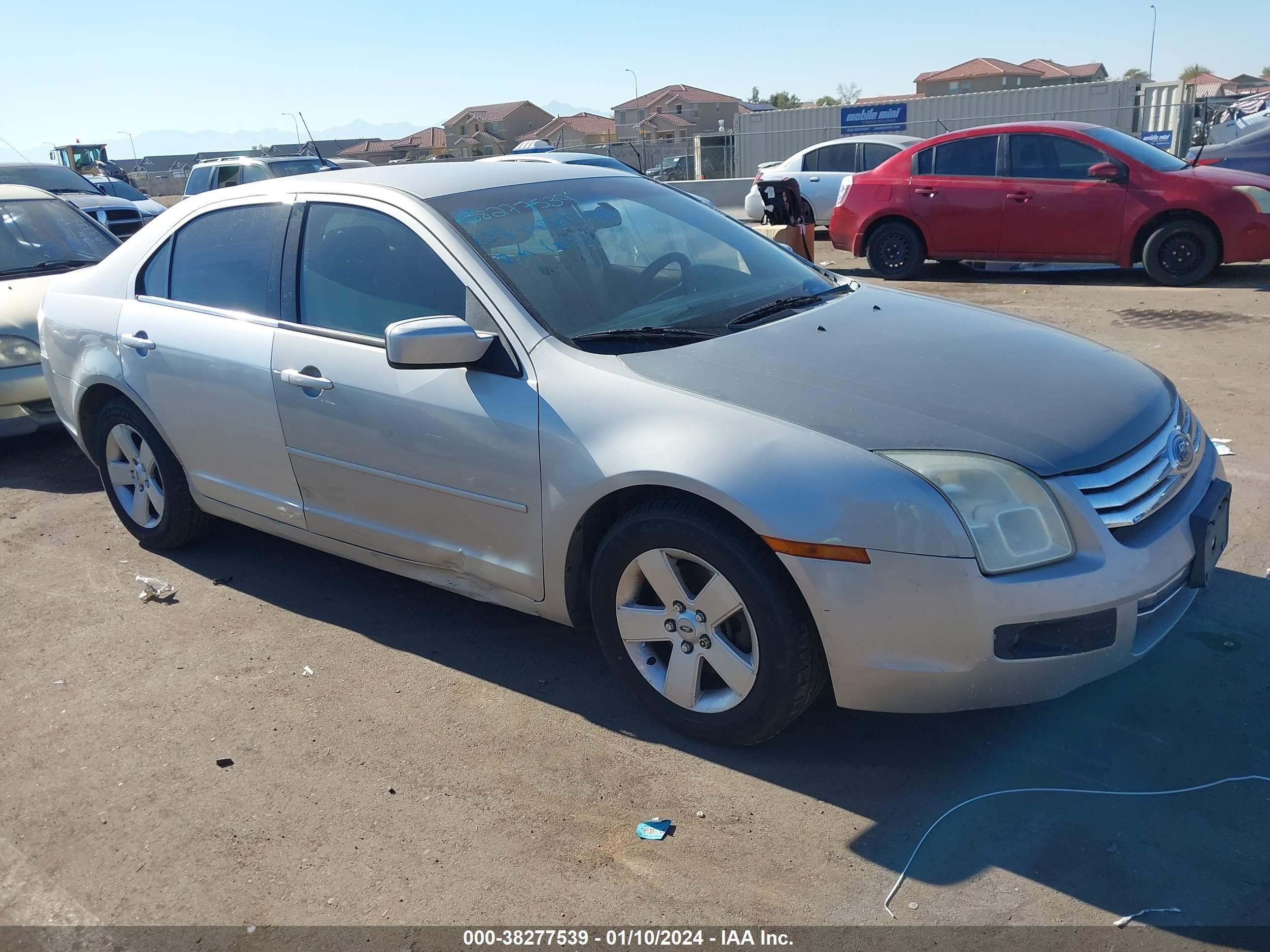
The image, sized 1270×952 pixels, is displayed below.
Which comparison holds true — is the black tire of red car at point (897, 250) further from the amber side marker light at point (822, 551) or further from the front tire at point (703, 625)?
the amber side marker light at point (822, 551)

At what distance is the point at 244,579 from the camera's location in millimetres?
4906

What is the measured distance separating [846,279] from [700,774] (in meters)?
2.29

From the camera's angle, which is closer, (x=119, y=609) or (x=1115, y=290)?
(x=119, y=609)

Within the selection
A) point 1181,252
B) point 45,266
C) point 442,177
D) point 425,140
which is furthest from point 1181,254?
point 425,140

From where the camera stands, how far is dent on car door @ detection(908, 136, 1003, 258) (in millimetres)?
10805

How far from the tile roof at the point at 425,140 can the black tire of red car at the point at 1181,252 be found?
4151 cm

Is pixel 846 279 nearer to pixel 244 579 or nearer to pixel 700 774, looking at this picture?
pixel 700 774

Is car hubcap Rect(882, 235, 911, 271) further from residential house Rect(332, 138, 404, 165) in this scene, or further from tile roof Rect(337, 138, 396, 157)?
tile roof Rect(337, 138, 396, 157)

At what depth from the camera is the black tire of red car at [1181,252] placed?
9.89 meters

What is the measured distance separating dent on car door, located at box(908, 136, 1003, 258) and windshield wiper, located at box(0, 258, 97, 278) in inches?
313

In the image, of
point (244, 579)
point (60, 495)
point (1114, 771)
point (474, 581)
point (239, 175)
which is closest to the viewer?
point (1114, 771)

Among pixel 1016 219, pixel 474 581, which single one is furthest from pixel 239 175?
pixel 474 581

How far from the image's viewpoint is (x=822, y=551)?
111 inches

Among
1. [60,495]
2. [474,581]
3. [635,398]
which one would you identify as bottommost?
[60,495]
